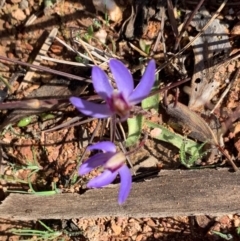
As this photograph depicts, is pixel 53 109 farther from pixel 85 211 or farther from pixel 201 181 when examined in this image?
pixel 201 181

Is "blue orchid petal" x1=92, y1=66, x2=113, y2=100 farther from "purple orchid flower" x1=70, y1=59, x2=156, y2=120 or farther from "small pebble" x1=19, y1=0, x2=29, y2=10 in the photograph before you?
"small pebble" x1=19, y1=0, x2=29, y2=10

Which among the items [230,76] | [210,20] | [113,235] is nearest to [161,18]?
[210,20]

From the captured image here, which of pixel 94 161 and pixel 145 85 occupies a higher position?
pixel 145 85

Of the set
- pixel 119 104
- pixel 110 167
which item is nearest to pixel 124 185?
pixel 110 167

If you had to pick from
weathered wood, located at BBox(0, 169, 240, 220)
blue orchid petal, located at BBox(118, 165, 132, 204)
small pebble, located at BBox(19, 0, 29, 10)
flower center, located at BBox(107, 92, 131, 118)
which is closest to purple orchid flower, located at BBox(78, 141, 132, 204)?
blue orchid petal, located at BBox(118, 165, 132, 204)

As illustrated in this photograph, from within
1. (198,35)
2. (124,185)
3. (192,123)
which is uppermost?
(198,35)

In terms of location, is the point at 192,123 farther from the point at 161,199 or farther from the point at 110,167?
the point at 110,167

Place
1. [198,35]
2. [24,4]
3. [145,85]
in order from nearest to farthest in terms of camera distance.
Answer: [145,85] < [198,35] < [24,4]
